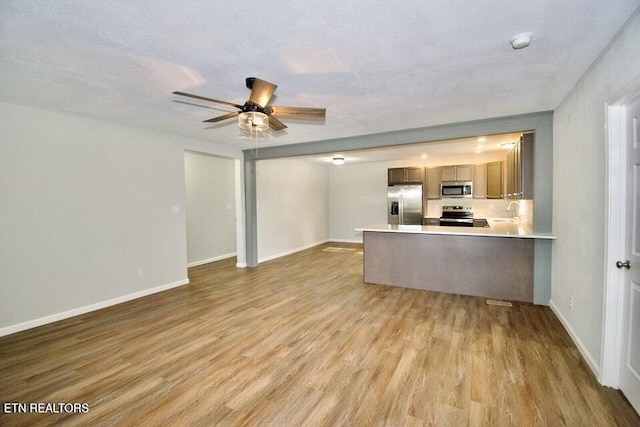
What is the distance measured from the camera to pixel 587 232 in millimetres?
2443

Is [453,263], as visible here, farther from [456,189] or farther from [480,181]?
[480,181]

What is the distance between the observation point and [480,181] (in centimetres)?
679

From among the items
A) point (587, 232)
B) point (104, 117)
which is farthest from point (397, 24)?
point (104, 117)

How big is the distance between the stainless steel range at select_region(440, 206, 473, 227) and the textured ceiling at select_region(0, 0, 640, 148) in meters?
3.82

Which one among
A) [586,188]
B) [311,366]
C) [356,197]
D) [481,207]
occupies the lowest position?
[311,366]

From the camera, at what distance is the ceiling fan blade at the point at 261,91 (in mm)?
2144

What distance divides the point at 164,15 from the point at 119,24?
34 centimetres

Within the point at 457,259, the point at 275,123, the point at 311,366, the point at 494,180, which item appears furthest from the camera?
the point at 494,180

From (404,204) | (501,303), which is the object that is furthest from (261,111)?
(404,204)

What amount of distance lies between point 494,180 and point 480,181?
1.05ft

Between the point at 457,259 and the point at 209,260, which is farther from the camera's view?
the point at 209,260

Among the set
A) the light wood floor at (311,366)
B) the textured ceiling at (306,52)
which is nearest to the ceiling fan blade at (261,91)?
the textured ceiling at (306,52)

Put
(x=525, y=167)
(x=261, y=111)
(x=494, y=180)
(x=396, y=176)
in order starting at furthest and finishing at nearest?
1. (x=396, y=176)
2. (x=494, y=180)
3. (x=525, y=167)
4. (x=261, y=111)

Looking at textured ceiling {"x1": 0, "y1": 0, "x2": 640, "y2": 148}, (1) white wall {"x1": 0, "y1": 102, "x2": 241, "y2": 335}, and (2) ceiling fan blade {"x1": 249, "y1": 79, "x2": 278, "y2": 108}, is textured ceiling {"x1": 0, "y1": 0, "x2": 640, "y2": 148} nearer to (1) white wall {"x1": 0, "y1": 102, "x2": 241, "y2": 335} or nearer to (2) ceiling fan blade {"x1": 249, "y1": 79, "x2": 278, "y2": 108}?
(2) ceiling fan blade {"x1": 249, "y1": 79, "x2": 278, "y2": 108}
